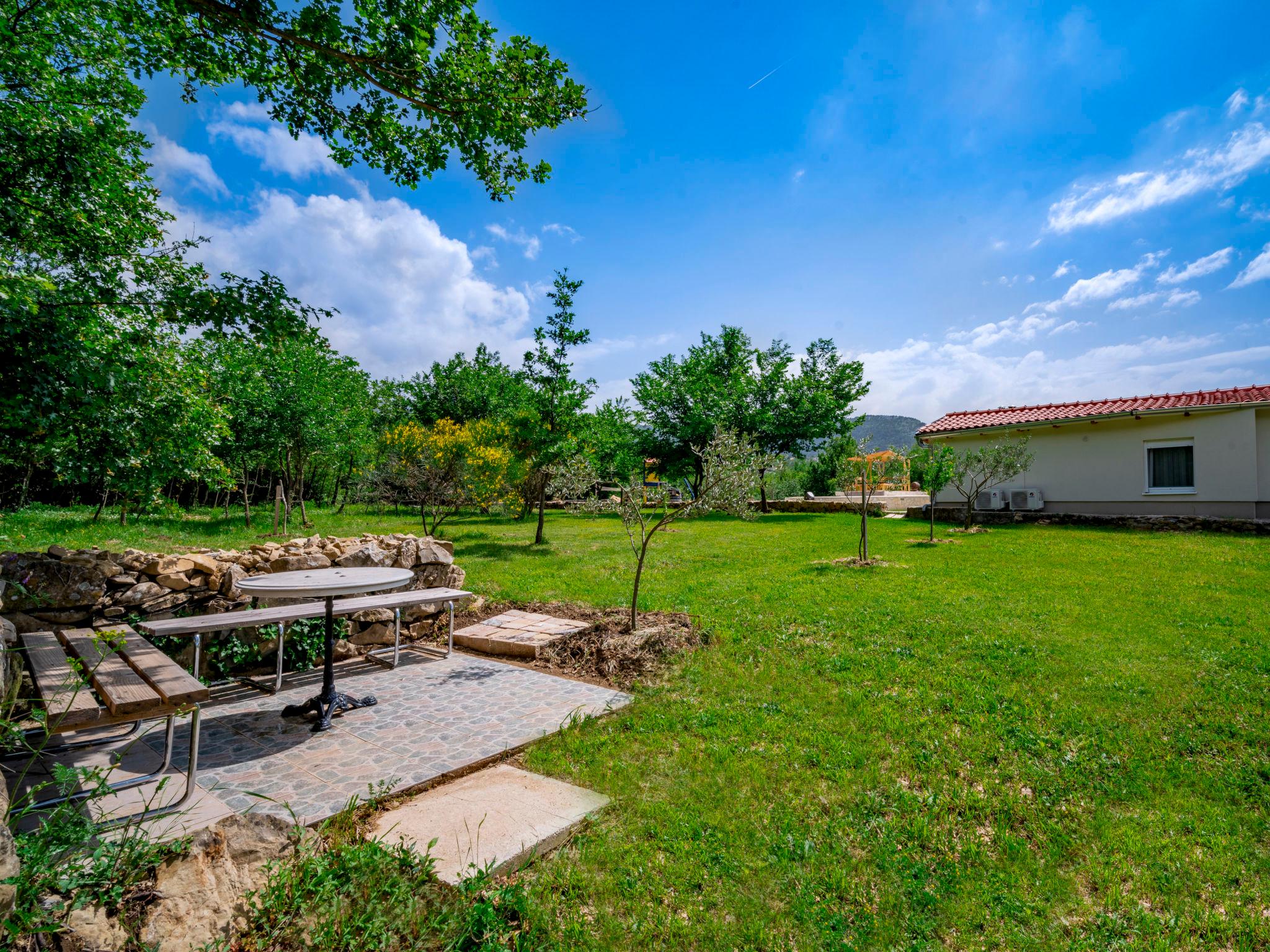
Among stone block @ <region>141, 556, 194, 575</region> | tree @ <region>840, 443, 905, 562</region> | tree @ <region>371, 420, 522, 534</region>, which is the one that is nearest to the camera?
stone block @ <region>141, 556, 194, 575</region>

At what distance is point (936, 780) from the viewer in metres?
3.60

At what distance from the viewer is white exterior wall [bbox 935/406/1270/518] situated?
15.0m

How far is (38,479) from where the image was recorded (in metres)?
23.2

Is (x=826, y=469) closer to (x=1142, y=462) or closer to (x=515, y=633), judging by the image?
(x=1142, y=462)

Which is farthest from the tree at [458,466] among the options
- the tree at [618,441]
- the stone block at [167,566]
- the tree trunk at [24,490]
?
the tree trunk at [24,490]

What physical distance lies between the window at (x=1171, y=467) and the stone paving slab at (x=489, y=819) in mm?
20387

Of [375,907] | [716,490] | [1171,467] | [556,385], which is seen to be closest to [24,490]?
[556,385]

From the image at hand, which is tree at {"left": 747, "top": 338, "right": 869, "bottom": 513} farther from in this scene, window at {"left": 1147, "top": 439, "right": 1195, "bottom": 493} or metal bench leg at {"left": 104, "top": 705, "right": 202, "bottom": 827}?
metal bench leg at {"left": 104, "top": 705, "right": 202, "bottom": 827}

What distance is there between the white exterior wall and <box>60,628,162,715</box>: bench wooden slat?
21.7 m

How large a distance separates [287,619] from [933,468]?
53.2 ft

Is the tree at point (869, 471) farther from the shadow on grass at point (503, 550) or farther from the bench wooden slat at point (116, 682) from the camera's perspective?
the bench wooden slat at point (116, 682)

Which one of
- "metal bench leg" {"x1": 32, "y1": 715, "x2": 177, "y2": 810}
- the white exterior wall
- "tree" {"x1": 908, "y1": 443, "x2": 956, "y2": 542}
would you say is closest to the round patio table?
"metal bench leg" {"x1": 32, "y1": 715, "x2": 177, "y2": 810}

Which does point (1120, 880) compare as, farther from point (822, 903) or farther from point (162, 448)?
point (162, 448)

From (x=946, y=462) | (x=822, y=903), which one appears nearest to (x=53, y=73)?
(x=822, y=903)
